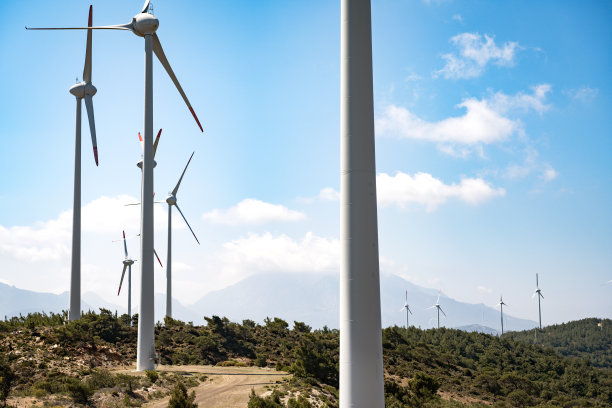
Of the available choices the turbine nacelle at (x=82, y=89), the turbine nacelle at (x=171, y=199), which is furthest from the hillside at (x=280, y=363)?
the turbine nacelle at (x=82, y=89)

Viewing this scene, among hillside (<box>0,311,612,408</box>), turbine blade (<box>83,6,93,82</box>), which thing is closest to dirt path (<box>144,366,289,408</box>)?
hillside (<box>0,311,612,408</box>)

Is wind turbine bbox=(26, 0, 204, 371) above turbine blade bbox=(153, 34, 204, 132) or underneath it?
underneath

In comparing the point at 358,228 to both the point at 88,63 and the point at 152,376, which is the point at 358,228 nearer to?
the point at 152,376

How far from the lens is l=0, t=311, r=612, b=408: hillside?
35.4 meters

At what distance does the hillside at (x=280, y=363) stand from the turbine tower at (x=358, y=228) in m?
16.4

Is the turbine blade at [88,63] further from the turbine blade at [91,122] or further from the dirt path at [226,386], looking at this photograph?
the dirt path at [226,386]

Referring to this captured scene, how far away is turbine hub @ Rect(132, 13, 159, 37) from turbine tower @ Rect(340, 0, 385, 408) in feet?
112

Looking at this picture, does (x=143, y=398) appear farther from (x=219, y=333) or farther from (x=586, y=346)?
(x=586, y=346)

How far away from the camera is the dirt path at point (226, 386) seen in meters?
30.9

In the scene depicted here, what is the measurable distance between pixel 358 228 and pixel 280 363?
4463 centimetres

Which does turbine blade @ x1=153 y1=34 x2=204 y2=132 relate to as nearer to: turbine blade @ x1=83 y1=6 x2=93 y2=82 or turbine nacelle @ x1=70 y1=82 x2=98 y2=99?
turbine blade @ x1=83 y1=6 x2=93 y2=82

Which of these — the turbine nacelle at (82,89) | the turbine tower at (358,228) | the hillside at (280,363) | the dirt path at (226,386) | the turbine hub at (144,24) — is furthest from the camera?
the turbine nacelle at (82,89)

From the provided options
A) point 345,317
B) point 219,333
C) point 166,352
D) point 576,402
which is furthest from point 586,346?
point 345,317

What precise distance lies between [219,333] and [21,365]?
32086mm
